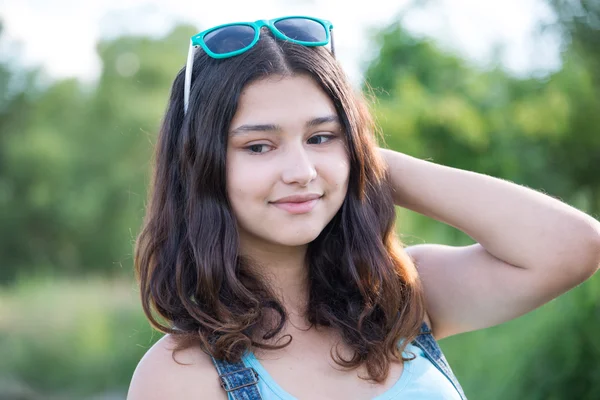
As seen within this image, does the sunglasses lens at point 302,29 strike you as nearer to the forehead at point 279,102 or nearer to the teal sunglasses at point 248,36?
the teal sunglasses at point 248,36

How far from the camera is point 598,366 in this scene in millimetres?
3709

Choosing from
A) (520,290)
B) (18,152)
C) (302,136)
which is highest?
(302,136)

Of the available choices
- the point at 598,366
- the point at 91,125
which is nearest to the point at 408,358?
the point at 598,366

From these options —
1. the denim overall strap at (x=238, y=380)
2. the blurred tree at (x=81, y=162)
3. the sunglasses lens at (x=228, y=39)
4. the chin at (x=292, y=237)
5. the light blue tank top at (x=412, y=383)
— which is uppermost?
the sunglasses lens at (x=228, y=39)

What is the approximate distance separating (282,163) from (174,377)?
50cm

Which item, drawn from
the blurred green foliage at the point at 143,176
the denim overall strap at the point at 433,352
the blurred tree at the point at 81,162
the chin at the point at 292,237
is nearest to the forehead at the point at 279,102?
the chin at the point at 292,237

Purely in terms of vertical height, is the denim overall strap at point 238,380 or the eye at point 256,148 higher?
the eye at point 256,148

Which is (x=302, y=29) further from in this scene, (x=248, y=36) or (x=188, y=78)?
(x=188, y=78)

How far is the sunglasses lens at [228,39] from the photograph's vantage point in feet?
6.16

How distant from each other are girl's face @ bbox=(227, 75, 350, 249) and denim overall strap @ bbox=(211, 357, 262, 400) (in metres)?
0.29

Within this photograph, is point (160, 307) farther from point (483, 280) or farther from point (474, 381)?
point (474, 381)

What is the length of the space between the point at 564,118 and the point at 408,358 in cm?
339

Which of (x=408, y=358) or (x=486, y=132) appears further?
(x=486, y=132)

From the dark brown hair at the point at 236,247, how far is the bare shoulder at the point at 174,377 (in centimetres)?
4
